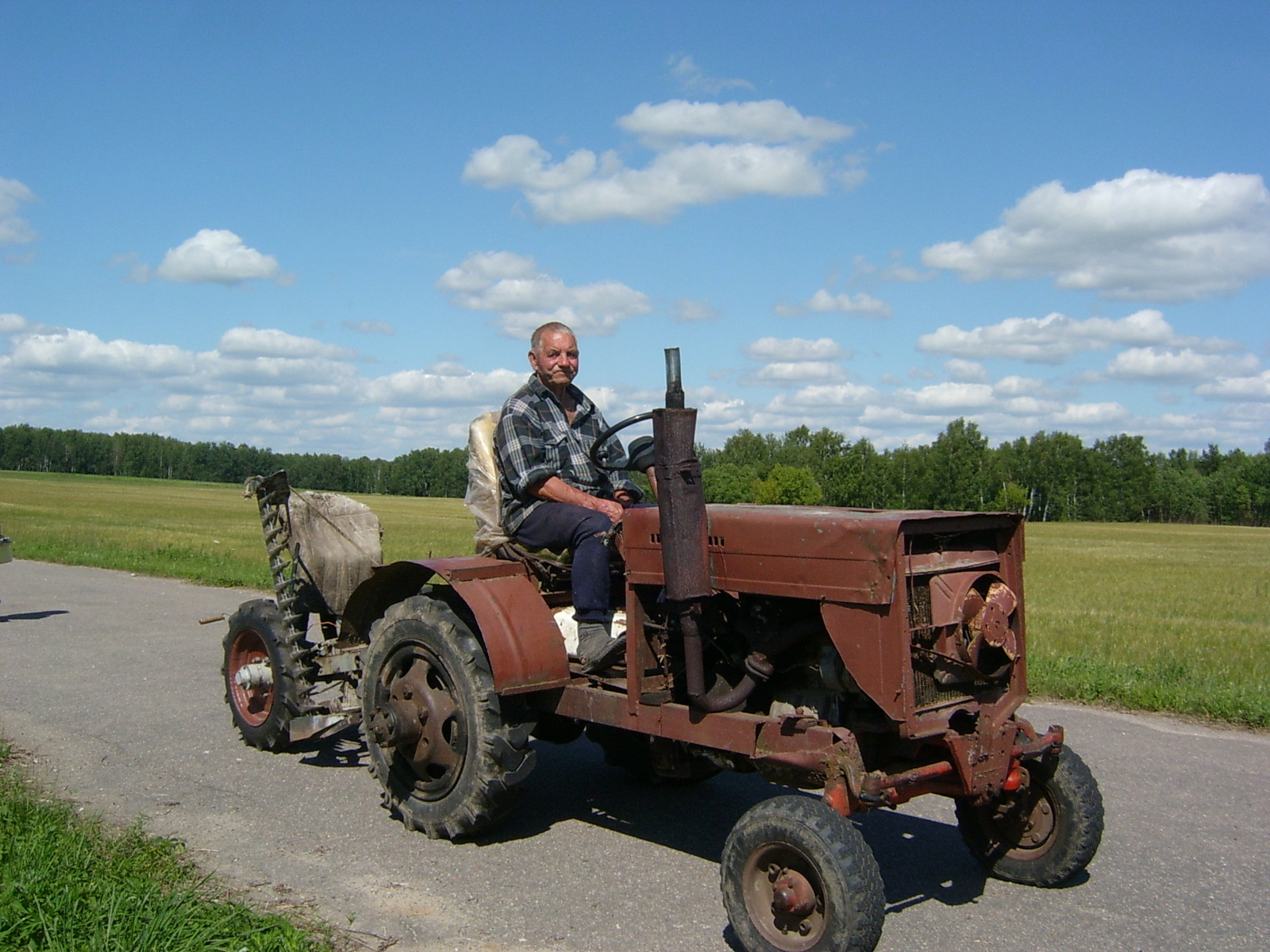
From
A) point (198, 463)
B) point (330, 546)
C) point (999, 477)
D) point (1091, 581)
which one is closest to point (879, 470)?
point (999, 477)

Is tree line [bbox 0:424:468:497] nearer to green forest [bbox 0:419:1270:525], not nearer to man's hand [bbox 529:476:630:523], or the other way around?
green forest [bbox 0:419:1270:525]

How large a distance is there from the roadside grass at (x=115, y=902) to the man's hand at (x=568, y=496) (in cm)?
208

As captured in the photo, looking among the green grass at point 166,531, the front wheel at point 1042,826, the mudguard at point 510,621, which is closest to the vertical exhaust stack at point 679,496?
the mudguard at point 510,621

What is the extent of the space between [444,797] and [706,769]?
1197mm

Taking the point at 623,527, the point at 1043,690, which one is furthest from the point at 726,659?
the point at 1043,690

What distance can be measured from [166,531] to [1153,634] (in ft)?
87.9

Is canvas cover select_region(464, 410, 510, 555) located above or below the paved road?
above

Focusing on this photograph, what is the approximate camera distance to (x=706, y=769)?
16.4 feet

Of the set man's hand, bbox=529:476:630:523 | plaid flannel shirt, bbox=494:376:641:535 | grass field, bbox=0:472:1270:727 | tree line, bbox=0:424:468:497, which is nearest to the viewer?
man's hand, bbox=529:476:630:523

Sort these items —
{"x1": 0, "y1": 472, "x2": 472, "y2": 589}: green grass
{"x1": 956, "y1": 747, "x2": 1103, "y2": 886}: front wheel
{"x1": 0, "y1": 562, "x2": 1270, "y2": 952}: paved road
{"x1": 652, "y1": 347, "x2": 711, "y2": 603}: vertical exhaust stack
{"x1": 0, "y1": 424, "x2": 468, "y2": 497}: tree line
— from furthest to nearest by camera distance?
{"x1": 0, "y1": 424, "x2": 468, "y2": 497}: tree line, {"x1": 0, "y1": 472, "x2": 472, "y2": 589}: green grass, {"x1": 956, "y1": 747, "x2": 1103, "y2": 886}: front wheel, {"x1": 0, "y1": 562, "x2": 1270, "y2": 952}: paved road, {"x1": 652, "y1": 347, "x2": 711, "y2": 603}: vertical exhaust stack

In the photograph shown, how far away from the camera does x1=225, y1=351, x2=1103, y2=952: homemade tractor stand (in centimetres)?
361

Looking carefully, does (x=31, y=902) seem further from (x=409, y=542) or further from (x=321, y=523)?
(x=409, y=542)

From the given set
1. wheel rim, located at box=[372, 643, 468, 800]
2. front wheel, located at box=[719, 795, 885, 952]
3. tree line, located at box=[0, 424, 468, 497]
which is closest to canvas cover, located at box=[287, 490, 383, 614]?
wheel rim, located at box=[372, 643, 468, 800]

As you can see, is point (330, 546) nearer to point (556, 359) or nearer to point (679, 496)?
point (556, 359)
